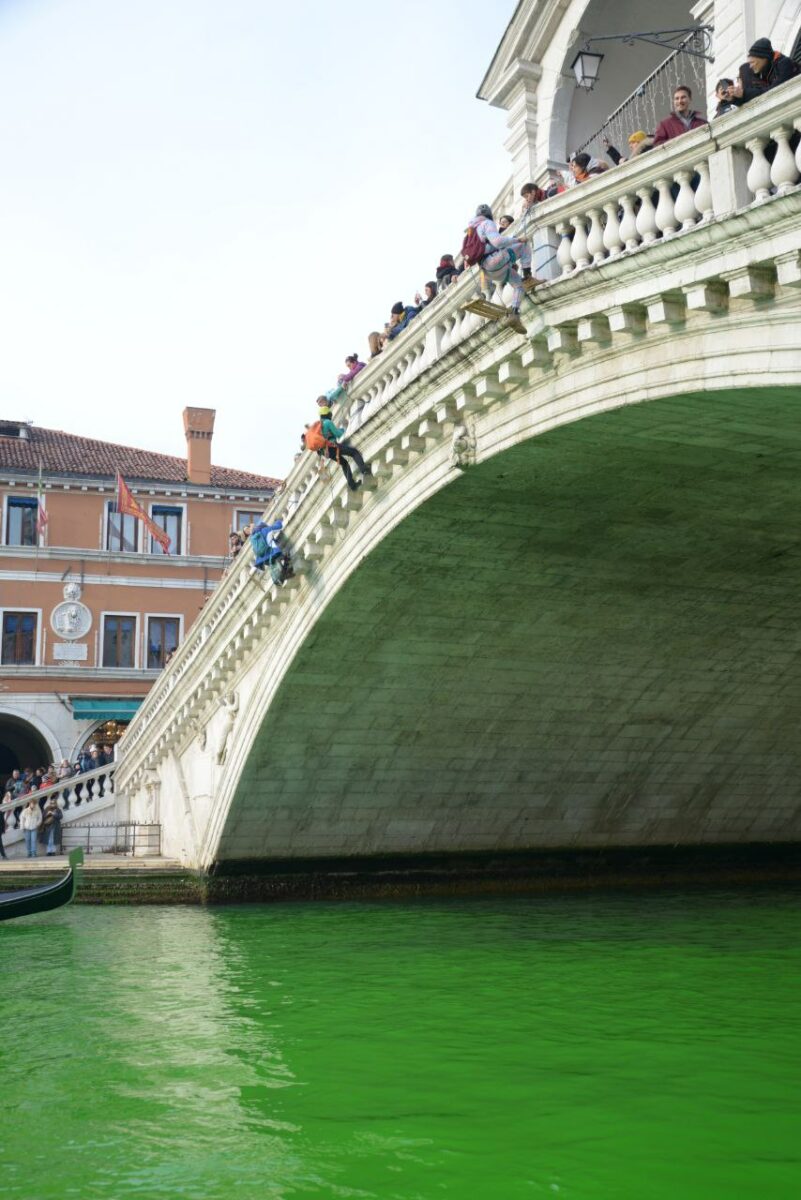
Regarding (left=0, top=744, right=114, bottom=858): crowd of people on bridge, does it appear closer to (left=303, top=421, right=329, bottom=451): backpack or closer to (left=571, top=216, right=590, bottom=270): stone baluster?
(left=303, top=421, right=329, bottom=451): backpack

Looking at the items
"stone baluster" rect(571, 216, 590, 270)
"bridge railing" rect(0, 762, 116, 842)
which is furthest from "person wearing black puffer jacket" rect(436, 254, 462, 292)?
"bridge railing" rect(0, 762, 116, 842)

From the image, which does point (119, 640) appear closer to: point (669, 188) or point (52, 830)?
point (52, 830)

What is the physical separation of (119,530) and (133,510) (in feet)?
3.92

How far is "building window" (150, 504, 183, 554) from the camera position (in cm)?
2125

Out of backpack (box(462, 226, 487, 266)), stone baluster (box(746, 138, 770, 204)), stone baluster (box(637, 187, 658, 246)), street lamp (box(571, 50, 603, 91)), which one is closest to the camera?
stone baluster (box(746, 138, 770, 204))

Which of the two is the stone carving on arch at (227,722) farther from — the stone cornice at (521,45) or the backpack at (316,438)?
the stone cornice at (521,45)

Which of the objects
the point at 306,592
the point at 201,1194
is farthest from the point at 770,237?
the point at 306,592

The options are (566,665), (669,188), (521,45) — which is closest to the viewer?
(669,188)

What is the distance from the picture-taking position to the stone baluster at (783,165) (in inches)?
191

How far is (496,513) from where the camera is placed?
8555 mm

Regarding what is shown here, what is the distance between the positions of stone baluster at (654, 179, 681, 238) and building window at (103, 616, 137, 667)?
630 inches

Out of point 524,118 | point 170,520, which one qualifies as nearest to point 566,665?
point 524,118

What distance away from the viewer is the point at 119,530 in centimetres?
2083

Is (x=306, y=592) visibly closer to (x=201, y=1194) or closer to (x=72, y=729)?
(x=201, y=1194)
